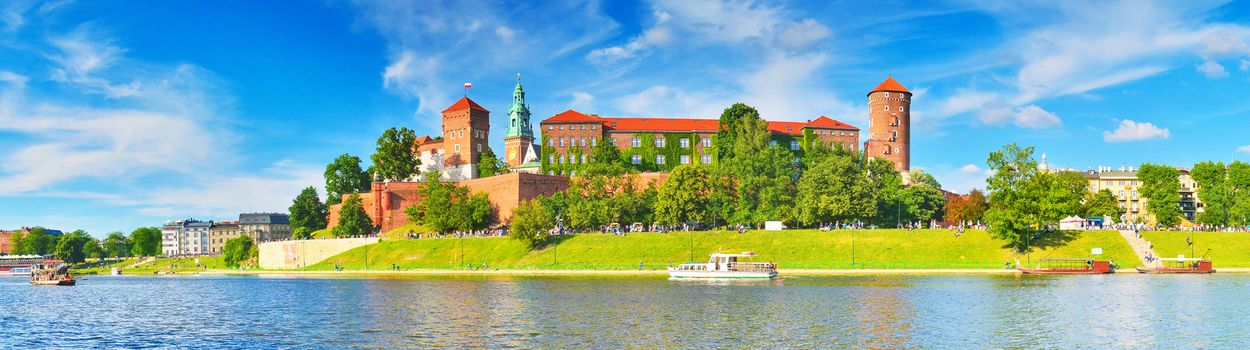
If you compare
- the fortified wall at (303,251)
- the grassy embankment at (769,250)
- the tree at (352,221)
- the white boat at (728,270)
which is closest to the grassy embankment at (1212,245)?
the grassy embankment at (769,250)

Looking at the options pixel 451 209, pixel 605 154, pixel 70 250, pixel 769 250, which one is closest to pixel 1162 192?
pixel 769 250

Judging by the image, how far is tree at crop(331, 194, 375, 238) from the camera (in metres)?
Answer: 123

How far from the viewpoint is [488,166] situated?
13612cm

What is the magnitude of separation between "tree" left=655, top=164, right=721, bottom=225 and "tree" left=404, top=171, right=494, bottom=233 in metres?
22.9

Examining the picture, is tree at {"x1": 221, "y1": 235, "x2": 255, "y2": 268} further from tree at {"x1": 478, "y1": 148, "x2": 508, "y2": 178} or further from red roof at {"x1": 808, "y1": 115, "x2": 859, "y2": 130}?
red roof at {"x1": 808, "y1": 115, "x2": 859, "y2": 130}

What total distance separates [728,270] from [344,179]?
3071 inches

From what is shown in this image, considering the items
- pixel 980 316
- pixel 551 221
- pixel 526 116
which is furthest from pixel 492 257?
pixel 980 316

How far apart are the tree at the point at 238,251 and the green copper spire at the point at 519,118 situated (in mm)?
38417

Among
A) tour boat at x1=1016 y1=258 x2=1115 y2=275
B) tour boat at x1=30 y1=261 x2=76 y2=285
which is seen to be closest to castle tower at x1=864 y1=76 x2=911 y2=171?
tour boat at x1=1016 y1=258 x2=1115 y2=275

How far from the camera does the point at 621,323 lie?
42875 millimetres

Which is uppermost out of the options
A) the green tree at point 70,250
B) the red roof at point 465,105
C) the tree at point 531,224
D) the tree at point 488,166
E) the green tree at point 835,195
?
the red roof at point 465,105

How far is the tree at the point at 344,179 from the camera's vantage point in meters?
140

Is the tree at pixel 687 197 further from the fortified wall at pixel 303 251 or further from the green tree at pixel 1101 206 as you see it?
the green tree at pixel 1101 206

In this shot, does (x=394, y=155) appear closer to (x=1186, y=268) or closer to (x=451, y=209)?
(x=451, y=209)
